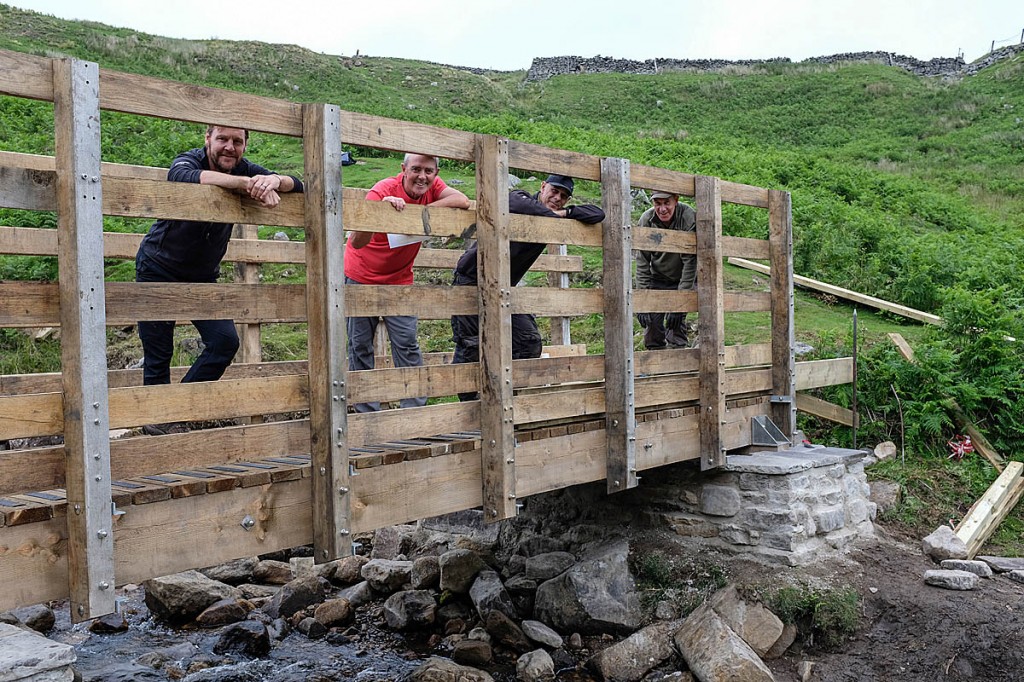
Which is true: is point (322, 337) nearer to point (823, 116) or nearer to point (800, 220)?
point (800, 220)

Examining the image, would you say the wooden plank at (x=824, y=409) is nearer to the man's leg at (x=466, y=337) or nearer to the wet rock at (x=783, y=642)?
the wet rock at (x=783, y=642)

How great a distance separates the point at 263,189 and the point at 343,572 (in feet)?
18.7

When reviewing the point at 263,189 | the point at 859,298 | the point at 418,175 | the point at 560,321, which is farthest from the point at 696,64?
the point at 263,189

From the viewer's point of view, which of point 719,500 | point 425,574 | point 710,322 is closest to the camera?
point 710,322

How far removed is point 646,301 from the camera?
274 inches

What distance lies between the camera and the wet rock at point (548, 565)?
812 centimetres

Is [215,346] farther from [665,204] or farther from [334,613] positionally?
[665,204]

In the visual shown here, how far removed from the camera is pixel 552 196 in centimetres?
668

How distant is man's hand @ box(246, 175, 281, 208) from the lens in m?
4.25

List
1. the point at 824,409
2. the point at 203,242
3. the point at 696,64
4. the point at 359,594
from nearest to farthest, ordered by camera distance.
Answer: the point at 203,242, the point at 359,594, the point at 824,409, the point at 696,64

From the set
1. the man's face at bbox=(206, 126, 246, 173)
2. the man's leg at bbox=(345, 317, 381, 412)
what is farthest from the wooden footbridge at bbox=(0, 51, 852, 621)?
the man's leg at bbox=(345, 317, 381, 412)

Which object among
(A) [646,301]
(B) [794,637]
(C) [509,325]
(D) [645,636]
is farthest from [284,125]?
(B) [794,637]

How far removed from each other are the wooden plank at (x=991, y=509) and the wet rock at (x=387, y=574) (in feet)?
16.6

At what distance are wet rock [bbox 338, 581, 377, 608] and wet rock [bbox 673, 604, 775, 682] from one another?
311 centimetres
